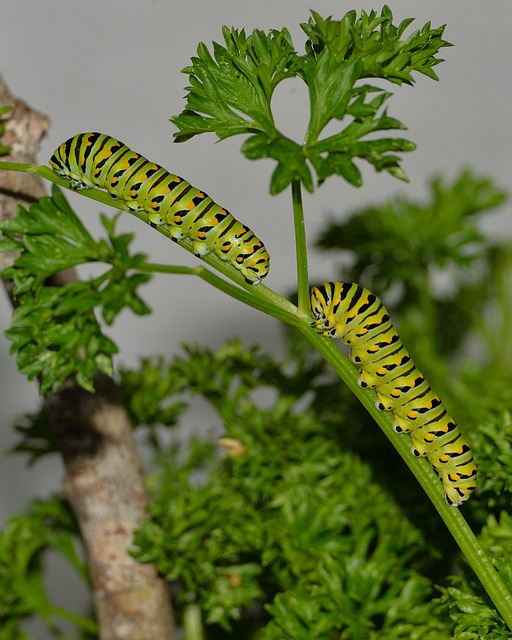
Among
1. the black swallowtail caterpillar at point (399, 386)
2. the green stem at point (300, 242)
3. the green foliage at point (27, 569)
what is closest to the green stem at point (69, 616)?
the green foliage at point (27, 569)

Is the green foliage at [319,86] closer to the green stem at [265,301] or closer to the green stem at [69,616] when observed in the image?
the green stem at [265,301]

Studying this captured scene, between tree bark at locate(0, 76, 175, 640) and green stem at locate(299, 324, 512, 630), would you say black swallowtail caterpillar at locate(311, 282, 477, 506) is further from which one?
tree bark at locate(0, 76, 175, 640)

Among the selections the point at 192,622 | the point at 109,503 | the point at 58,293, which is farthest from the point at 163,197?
the point at 192,622

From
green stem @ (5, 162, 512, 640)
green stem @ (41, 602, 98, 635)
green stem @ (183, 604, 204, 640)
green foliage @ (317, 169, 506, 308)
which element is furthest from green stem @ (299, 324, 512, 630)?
green foliage @ (317, 169, 506, 308)

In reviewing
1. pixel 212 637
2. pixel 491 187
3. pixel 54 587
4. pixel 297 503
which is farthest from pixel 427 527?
pixel 54 587

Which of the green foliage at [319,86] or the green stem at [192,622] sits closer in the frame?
the green foliage at [319,86]

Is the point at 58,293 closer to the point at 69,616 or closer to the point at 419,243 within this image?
the point at 69,616
